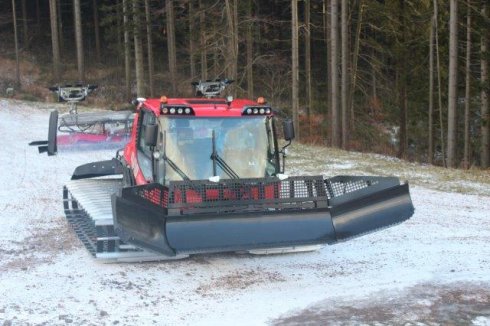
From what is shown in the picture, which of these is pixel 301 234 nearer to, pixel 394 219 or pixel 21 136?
pixel 394 219

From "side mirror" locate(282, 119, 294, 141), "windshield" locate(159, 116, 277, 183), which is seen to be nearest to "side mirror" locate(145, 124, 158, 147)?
"windshield" locate(159, 116, 277, 183)

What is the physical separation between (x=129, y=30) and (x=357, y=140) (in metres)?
12.3

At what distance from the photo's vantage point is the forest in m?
23.4

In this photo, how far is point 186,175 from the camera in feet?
24.8

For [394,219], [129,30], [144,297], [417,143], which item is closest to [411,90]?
[417,143]

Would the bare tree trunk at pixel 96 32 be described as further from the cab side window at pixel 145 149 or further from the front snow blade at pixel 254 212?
the front snow blade at pixel 254 212

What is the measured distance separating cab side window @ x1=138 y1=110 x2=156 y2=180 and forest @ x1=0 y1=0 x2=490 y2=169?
14.1 metres

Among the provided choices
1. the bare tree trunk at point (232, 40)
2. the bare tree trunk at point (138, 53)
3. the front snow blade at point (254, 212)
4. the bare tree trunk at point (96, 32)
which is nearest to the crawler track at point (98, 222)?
the front snow blade at point (254, 212)

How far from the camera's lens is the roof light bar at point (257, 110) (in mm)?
7863

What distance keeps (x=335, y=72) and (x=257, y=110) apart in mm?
16583

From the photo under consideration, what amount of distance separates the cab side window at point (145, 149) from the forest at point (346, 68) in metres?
14.1

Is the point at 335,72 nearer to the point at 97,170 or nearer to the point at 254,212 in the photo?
the point at 97,170

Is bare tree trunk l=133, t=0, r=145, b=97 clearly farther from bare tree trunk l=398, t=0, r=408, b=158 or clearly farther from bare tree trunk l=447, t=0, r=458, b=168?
bare tree trunk l=447, t=0, r=458, b=168

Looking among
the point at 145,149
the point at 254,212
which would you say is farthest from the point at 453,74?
the point at 254,212
